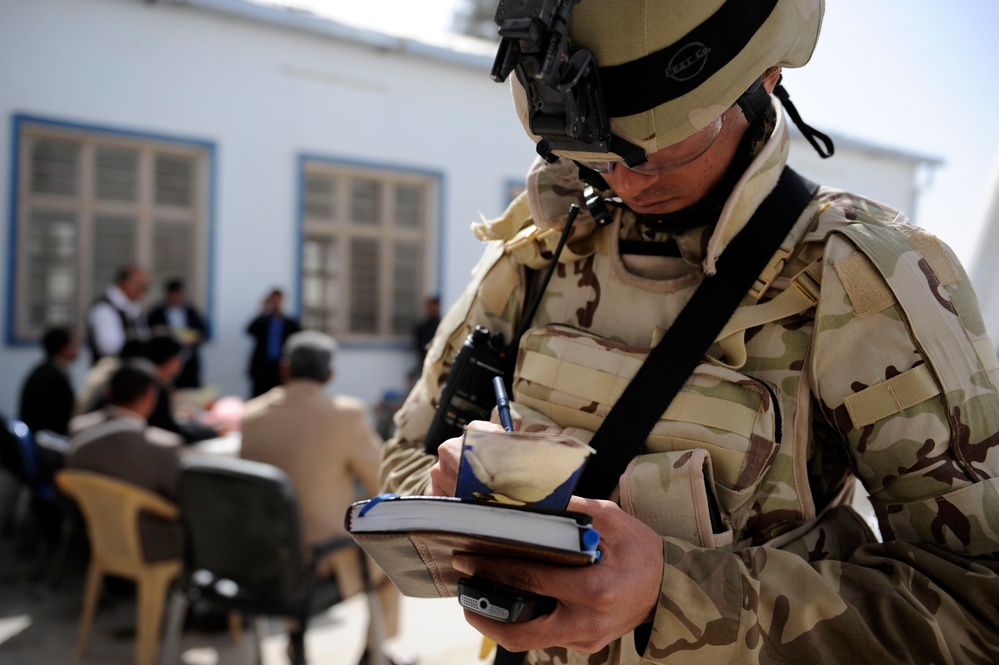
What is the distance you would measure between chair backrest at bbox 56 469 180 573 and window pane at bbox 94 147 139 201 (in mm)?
4528

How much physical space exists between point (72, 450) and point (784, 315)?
3.26 m

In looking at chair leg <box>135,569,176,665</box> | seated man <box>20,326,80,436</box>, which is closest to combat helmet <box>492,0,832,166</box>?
chair leg <box>135,569,176,665</box>

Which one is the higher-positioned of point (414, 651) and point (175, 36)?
point (175, 36)

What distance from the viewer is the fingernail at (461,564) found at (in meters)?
0.88

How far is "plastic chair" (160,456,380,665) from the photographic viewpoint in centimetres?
277

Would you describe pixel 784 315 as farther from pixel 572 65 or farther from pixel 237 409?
pixel 237 409

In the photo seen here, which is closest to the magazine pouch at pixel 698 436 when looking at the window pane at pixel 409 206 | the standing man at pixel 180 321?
the standing man at pixel 180 321

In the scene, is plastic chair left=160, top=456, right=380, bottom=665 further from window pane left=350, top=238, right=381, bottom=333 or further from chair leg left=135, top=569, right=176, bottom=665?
window pane left=350, top=238, right=381, bottom=333

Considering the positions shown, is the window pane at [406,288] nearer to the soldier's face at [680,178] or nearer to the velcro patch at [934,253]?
the soldier's face at [680,178]

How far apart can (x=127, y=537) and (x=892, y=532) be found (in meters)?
3.07

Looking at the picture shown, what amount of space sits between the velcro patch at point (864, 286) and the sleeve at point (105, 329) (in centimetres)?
625

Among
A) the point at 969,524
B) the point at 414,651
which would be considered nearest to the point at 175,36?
the point at 414,651

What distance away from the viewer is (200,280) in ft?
24.4

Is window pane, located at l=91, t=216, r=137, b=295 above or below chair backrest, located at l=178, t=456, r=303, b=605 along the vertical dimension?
above
